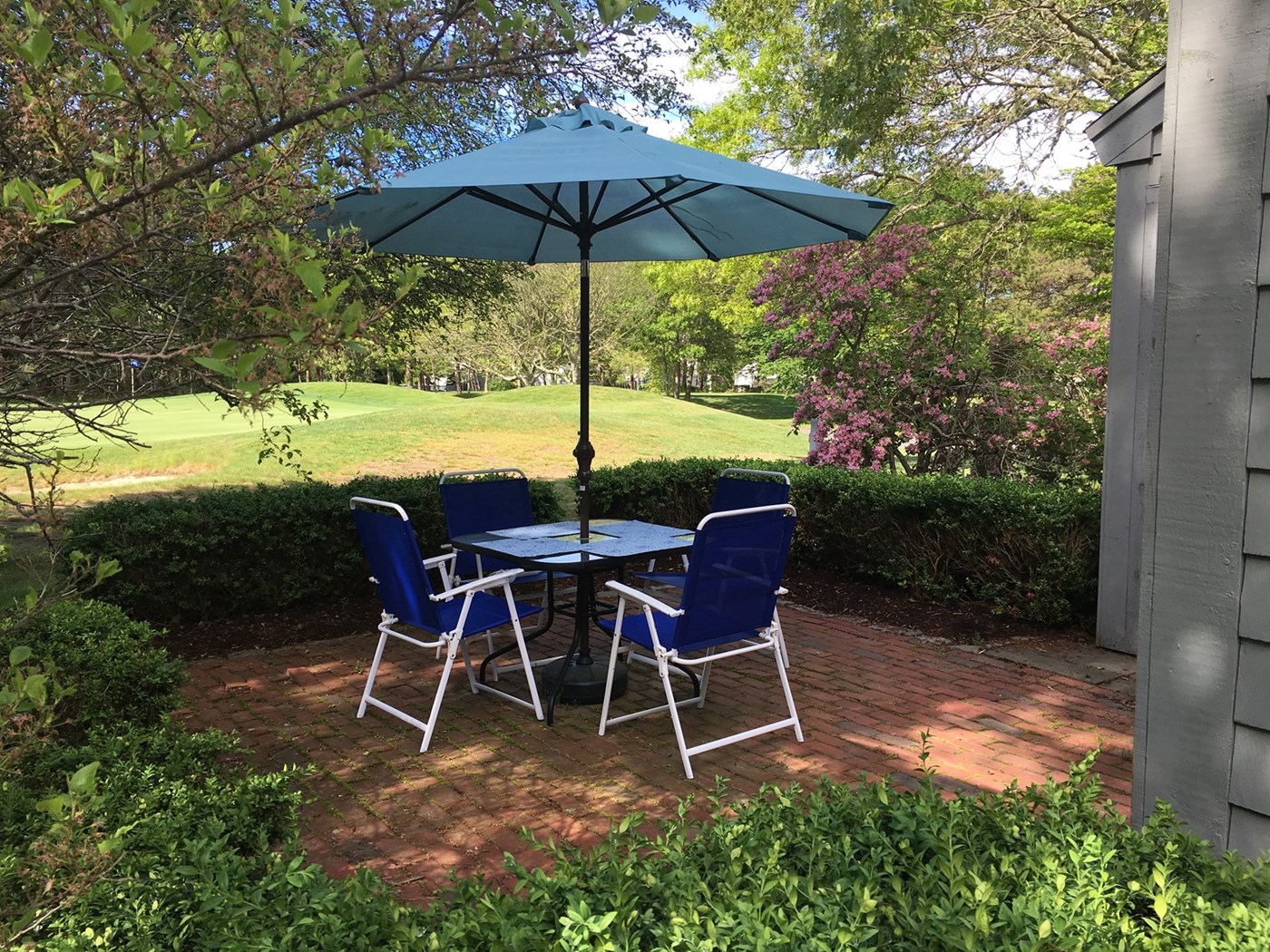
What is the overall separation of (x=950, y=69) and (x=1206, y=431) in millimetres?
10041

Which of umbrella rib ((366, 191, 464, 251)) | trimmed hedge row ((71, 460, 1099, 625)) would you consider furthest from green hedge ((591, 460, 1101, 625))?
umbrella rib ((366, 191, 464, 251))

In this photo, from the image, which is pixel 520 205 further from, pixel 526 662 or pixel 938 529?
pixel 938 529

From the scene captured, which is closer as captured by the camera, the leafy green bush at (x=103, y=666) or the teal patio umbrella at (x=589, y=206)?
the leafy green bush at (x=103, y=666)

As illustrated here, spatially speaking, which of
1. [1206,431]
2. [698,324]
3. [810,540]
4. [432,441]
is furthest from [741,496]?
[698,324]

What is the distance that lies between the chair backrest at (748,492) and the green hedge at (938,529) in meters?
1.34

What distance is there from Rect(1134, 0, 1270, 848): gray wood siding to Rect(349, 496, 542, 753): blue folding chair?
2.61 m

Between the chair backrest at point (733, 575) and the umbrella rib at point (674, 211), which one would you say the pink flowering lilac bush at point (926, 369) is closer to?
the umbrella rib at point (674, 211)

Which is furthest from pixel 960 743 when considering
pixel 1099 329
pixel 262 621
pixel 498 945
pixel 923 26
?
pixel 923 26

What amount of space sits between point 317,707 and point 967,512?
4.32 meters

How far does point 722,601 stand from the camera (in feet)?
12.7

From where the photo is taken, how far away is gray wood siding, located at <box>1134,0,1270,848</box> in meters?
2.18

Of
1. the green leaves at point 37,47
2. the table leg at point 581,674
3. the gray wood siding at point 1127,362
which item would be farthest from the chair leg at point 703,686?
the green leaves at point 37,47

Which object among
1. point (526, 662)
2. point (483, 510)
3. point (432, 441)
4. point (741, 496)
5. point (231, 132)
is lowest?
point (526, 662)

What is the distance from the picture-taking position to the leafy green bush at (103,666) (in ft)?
10.3
